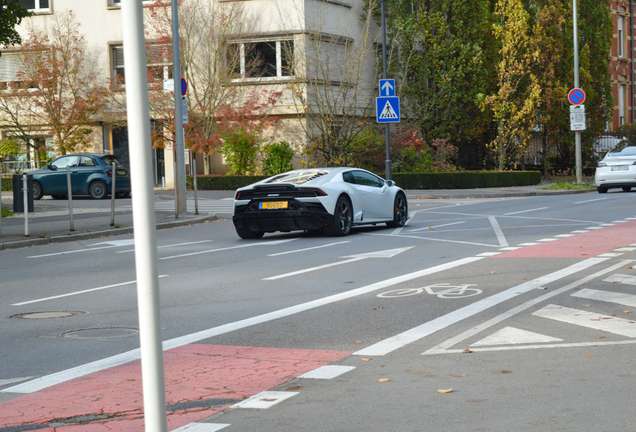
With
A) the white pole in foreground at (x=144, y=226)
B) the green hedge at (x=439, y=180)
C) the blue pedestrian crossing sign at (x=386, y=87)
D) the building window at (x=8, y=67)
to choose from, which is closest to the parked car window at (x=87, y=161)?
the green hedge at (x=439, y=180)

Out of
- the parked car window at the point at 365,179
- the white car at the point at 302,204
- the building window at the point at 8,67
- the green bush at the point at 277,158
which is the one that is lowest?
the white car at the point at 302,204

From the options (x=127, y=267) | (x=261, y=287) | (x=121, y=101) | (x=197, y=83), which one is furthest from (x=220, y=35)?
(x=261, y=287)

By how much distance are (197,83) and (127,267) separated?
26300 mm

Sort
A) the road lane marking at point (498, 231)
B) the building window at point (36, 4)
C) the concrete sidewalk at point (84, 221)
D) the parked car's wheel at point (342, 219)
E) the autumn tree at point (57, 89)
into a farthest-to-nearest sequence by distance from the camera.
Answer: the building window at point (36, 4) → the autumn tree at point (57, 89) → the concrete sidewalk at point (84, 221) → the parked car's wheel at point (342, 219) → the road lane marking at point (498, 231)

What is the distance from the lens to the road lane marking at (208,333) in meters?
5.81

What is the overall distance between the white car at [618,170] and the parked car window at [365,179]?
1488 centimetres

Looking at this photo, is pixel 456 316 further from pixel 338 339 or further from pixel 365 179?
pixel 365 179

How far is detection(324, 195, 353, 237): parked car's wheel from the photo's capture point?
16.2 m

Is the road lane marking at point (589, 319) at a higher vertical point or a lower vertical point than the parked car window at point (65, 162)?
lower

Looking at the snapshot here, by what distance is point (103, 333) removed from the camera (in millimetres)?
7562

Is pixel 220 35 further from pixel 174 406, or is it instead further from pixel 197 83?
pixel 174 406

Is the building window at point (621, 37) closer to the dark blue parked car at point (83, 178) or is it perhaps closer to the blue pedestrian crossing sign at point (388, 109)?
the blue pedestrian crossing sign at point (388, 109)

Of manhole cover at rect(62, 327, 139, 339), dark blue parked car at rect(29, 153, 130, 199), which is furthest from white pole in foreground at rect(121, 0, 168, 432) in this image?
dark blue parked car at rect(29, 153, 130, 199)

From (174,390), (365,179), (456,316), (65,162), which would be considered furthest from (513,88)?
(174,390)
